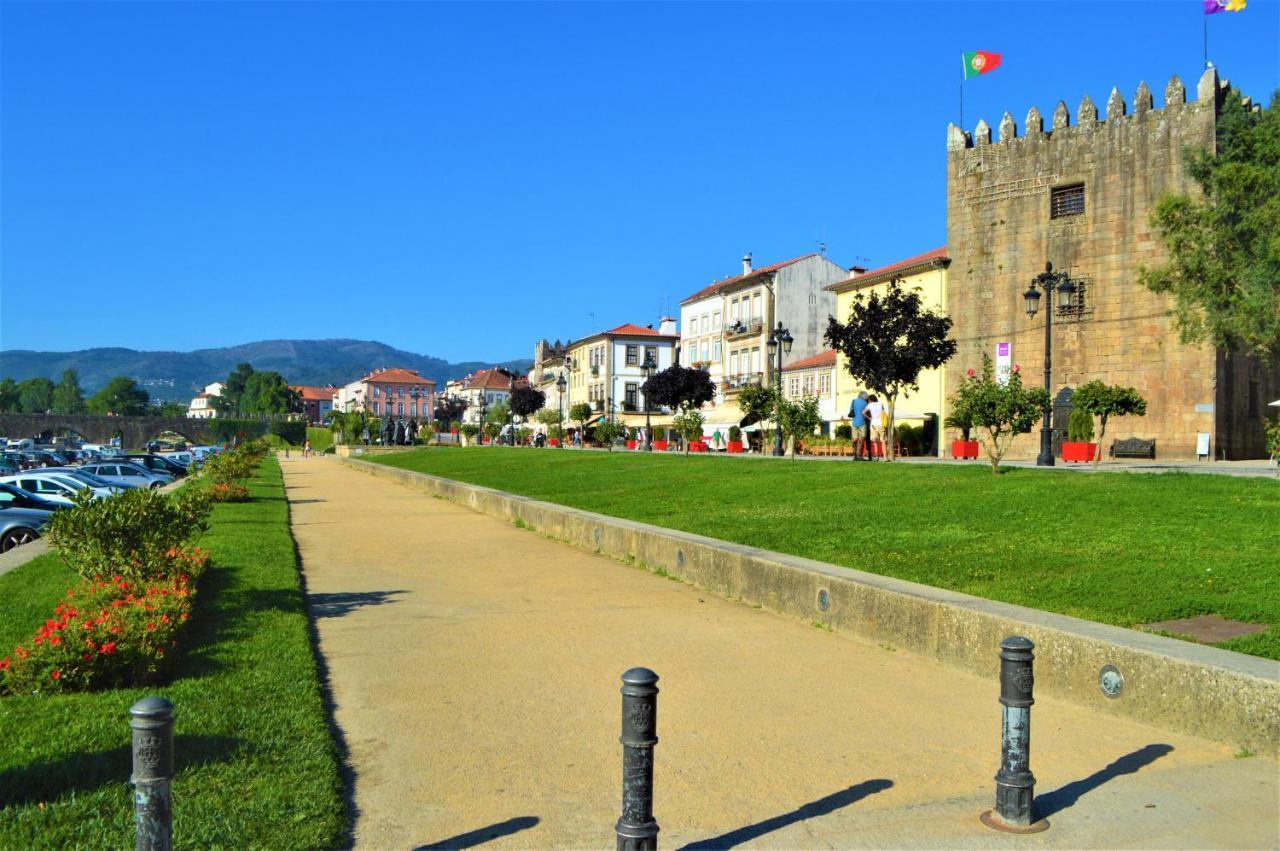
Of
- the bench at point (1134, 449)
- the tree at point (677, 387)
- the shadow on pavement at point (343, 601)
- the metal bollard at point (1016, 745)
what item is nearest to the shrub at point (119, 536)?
the shadow on pavement at point (343, 601)

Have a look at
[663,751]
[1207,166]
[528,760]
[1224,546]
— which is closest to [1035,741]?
[663,751]

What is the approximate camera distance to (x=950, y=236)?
41125mm

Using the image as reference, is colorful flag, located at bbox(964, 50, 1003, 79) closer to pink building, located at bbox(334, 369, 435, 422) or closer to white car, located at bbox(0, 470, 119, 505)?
white car, located at bbox(0, 470, 119, 505)

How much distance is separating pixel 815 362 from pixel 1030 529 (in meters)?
50.4

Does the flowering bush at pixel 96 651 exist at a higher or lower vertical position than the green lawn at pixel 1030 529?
lower

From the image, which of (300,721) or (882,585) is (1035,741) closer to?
(882,585)

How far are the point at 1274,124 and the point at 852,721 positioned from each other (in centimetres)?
3351

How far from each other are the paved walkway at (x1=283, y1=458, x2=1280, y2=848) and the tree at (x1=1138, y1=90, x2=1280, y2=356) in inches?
1057

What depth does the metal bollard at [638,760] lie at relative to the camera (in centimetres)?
374

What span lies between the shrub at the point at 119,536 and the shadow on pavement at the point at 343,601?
149 cm

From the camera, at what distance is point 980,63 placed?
42562 millimetres

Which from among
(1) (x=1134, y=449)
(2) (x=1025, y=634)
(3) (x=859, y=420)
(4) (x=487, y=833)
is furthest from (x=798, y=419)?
(4) (x=487, y=833)

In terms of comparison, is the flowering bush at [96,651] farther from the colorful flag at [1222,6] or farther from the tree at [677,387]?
the tree at [677,387]

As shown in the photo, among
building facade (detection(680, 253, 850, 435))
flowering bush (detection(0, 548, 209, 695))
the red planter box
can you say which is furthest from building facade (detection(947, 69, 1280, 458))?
flowering bush (detection(0, 548, 209, 695))
